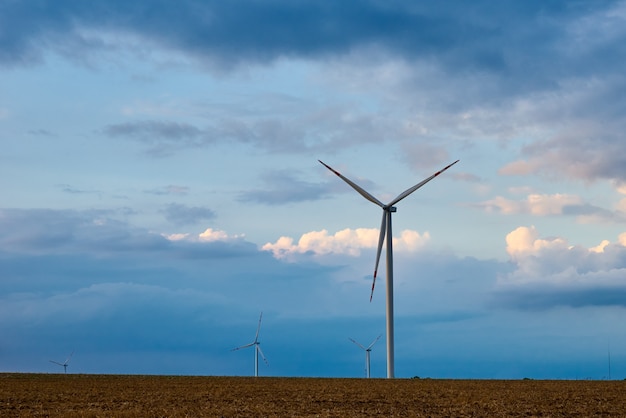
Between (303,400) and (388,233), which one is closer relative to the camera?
(303,400)

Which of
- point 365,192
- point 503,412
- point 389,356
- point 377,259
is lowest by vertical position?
point 503,412

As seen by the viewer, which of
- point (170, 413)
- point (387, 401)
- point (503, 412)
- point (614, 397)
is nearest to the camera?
point (170, 413)

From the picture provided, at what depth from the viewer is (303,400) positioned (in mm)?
49344

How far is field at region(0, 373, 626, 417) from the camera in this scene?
42.3 metres

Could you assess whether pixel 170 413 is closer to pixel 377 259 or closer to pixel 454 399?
pixel 454 399

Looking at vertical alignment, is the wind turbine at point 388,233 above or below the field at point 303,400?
above

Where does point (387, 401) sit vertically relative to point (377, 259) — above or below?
below

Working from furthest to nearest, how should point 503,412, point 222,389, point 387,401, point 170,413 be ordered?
1. point 222,389
2. point 387,401
3. point 503,412
4. point 170,413

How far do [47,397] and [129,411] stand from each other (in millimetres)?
11877

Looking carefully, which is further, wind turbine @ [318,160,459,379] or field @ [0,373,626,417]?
wind turbine @ [318,160,459,379]

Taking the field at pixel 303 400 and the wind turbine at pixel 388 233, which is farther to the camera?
the wind turbine at pixel 388 233

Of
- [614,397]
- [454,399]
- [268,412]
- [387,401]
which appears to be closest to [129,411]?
[268,412]

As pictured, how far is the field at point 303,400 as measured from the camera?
42.3 meters

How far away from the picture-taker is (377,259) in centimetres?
8819
